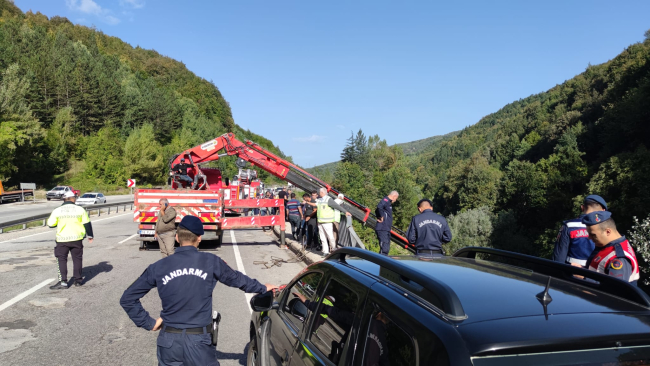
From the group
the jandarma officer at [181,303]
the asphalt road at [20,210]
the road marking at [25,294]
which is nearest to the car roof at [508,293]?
the jandarma officer at [181,303]

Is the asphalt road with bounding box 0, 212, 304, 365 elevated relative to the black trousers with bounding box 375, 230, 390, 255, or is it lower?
lower

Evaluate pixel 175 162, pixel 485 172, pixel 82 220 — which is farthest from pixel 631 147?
pixel 82 220

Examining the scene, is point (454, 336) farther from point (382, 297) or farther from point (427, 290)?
point (382, 297)

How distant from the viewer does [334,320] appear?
2678 mm

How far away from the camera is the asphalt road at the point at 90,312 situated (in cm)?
510

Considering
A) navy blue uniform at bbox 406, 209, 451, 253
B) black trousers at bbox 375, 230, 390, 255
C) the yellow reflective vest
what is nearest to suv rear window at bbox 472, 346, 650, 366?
navy blue uniform at bbox 406, 209, 451, 253

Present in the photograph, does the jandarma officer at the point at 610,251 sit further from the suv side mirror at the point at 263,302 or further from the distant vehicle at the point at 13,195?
the distant vehicle at the point at 13,195

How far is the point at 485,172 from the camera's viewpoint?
277 feet

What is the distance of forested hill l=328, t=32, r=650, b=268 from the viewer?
38438 millimetres

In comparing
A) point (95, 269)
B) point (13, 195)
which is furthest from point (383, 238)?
point (13, 195)

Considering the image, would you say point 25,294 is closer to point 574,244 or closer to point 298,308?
point 298,308

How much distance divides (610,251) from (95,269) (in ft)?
32.9

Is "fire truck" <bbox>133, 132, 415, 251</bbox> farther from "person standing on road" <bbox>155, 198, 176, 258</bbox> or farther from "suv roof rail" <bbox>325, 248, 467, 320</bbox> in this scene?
"suv roof rail" <bbox>325, 248, 467, 320</bbox>

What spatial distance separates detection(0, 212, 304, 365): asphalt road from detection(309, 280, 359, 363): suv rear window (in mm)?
2665
